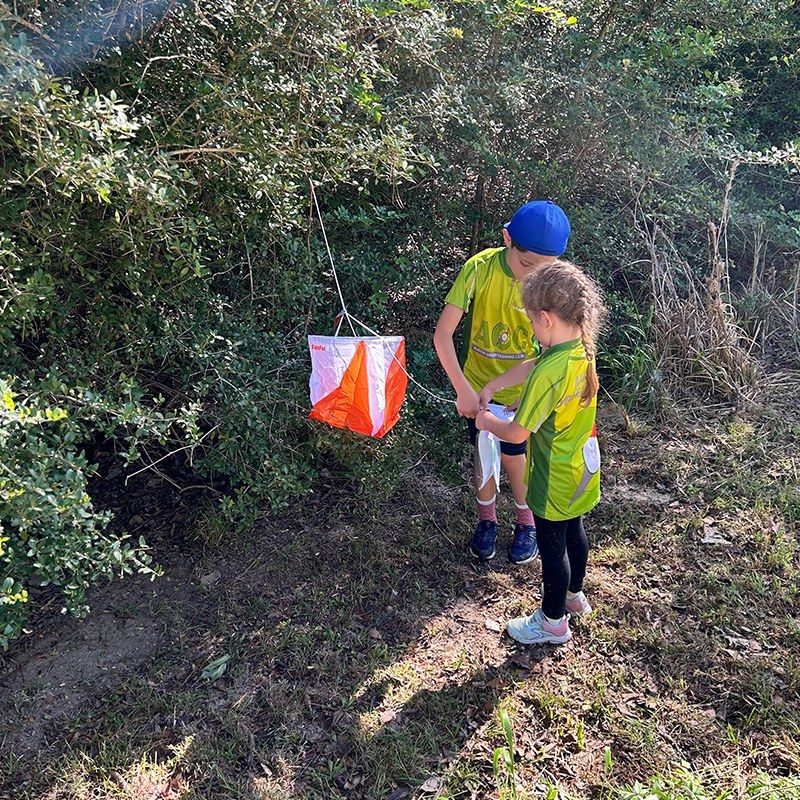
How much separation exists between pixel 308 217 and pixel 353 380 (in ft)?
3.49

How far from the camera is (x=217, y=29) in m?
2.85

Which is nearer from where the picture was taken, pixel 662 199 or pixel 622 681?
pixel 622 681

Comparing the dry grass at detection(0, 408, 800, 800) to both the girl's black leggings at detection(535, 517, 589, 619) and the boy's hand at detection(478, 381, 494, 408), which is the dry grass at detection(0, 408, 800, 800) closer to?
the girl's black leggings at detection(535, 517, 589, 619)

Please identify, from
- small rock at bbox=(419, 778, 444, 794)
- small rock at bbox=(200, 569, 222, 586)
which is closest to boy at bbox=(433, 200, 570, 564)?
small rock at bbox=(419, 778, 444, 794)

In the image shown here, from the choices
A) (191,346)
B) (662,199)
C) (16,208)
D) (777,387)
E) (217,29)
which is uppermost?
(217,29)

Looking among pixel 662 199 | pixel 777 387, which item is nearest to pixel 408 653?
pixel 777 387

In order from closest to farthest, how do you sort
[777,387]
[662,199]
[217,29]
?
[217,29] < [777,387] < [662,199]

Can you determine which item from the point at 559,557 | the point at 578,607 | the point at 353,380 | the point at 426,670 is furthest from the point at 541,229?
the point at 426,670

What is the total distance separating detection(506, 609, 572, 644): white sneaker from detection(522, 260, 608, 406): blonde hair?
3.08 feet

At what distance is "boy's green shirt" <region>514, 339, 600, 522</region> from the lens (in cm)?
257

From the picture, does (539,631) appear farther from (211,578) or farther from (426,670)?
(211,578)

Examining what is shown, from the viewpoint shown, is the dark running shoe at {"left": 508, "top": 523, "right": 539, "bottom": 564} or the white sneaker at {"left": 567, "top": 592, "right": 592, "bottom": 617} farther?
the dark running shoe at {"left": 508, "top": 523, "right": 539, "bottom": 564}

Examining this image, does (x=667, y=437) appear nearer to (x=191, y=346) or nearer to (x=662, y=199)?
(x=662, y=199)

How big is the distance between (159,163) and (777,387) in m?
3.81
